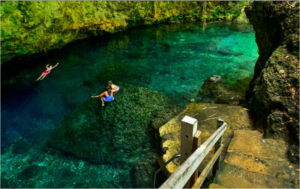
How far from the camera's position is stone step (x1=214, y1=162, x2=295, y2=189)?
2.91 m

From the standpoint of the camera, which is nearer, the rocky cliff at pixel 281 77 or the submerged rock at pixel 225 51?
the rocky cliff at pixel 281 77

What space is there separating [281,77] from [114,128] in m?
5.40

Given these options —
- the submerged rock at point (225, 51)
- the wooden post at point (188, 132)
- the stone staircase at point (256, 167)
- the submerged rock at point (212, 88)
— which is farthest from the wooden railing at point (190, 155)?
the submerged rock at point (225, 51)

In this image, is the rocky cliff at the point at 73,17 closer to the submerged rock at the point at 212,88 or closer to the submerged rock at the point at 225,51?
the submerged rock at the point at 225,51

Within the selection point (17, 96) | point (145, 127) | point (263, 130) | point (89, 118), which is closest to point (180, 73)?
point (145, 127)

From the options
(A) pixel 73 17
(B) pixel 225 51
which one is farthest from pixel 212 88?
(A) pixel 73 17

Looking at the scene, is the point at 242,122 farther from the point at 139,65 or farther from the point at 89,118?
the point at 139,65

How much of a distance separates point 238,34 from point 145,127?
47.5 feet

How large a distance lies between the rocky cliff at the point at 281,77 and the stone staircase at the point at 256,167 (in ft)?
0.96

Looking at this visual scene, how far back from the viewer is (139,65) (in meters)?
11.9

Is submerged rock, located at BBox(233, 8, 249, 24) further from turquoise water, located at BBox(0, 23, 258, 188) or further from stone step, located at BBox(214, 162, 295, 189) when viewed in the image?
stone step, located at BBox(214, 162, 295, 189)

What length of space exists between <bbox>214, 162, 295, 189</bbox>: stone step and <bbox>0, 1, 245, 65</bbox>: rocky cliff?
11817mm

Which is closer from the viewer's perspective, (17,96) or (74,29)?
(17,96)

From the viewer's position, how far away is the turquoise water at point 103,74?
643cm
